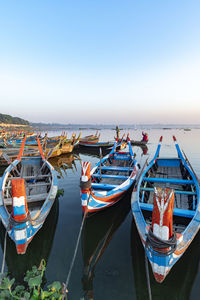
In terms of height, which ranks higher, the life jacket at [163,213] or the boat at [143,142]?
the boat at [143,142]

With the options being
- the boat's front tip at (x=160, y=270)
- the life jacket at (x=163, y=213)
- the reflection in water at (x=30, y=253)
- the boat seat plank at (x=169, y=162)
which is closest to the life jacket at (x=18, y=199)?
the reflection in water at (x=30, y=253)

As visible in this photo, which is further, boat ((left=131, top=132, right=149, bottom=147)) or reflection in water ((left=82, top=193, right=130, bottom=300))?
boat ((left=131, top=132, right=149, bottom=147))

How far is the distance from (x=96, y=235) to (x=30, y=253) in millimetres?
2656

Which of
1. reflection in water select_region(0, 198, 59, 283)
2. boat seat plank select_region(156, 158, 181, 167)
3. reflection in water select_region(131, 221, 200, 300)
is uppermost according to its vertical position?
boat seat plank select_region(156, 158, 181, 167)

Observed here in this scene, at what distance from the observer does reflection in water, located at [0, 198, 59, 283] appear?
487 centimetres

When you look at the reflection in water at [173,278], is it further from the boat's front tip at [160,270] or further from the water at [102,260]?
the boat's front tip at [160,270]

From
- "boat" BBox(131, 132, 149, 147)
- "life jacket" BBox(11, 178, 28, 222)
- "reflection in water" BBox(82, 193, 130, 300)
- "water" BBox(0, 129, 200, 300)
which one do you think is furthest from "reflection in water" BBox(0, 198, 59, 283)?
"boat" BBox(131, 132, 149, 147)

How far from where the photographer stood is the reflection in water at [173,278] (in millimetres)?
4070

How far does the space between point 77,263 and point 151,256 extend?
287 centimetres

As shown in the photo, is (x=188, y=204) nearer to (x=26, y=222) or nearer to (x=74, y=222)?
(x=74, y=222)

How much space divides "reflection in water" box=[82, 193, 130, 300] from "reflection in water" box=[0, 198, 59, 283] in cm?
149

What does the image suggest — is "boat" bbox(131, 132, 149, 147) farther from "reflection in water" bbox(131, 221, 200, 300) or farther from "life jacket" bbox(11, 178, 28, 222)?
"life jacket" bbox(11, 178, 28, 222)

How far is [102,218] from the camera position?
302 inches

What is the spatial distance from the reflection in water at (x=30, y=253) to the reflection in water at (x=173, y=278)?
3.22 m
